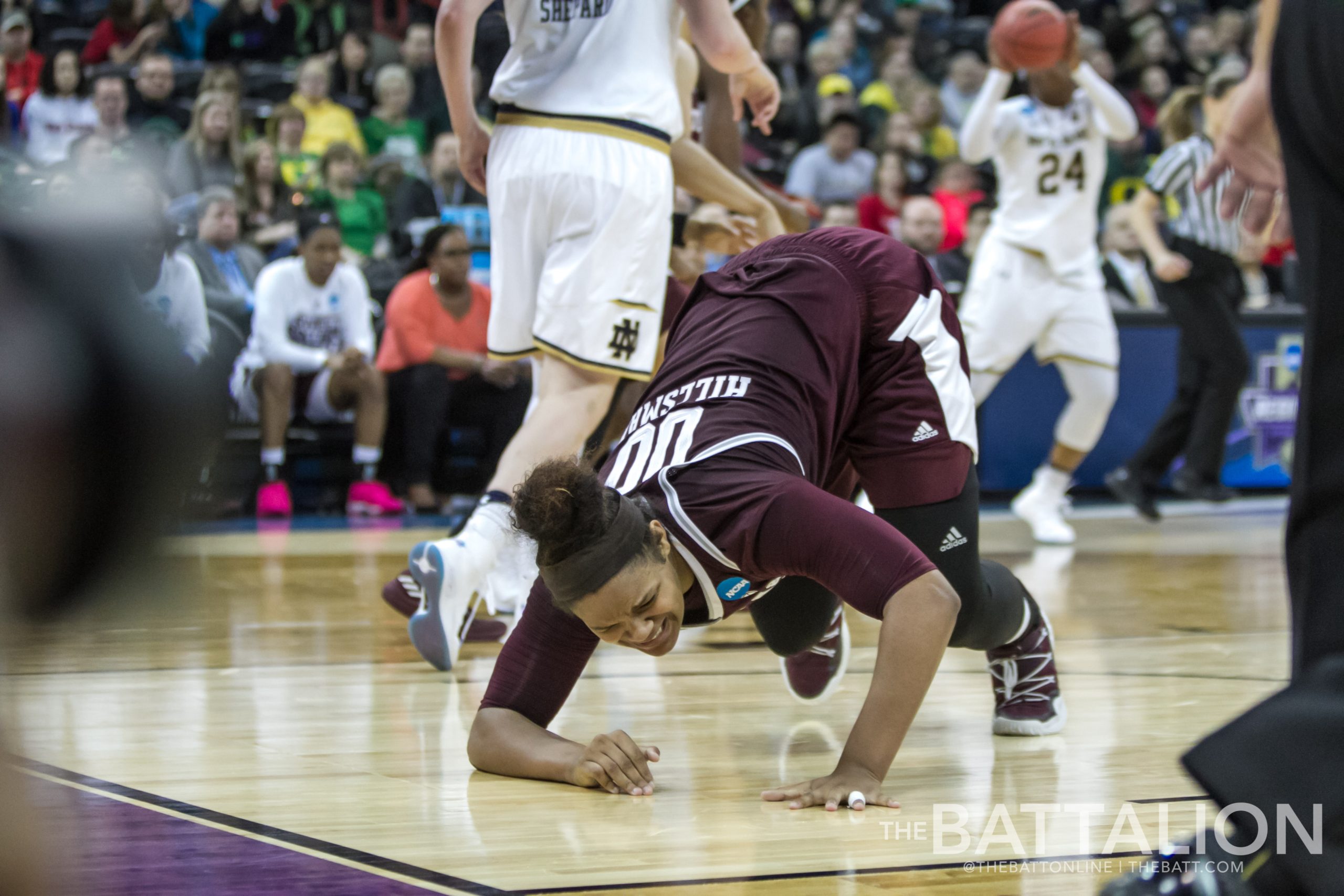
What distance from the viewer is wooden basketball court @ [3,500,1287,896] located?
2061 mm

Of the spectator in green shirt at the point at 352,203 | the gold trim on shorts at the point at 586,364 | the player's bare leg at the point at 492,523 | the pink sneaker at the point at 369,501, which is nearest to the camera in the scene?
the player's bare leg at the point at 492,523

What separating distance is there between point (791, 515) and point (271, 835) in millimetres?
883

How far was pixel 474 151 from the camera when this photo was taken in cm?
408

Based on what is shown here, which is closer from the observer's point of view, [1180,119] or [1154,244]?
[1154,244]

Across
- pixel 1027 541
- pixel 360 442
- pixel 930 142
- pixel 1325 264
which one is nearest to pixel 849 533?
pixel 1325 264

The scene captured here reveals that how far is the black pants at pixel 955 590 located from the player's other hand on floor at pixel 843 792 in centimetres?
54

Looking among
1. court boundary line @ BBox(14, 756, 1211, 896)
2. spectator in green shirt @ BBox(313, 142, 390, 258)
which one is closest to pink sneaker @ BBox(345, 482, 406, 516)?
spectator in green shirt @ BBox(313, 142, 390, 258)

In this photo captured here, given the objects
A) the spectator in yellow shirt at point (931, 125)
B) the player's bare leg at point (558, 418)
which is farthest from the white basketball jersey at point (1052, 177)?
the spectator in yellow shirt at point (931, 125)

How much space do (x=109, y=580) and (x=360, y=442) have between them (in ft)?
23.0

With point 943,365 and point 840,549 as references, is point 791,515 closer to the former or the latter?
point 840,549

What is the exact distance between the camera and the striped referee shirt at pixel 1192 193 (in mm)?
7516

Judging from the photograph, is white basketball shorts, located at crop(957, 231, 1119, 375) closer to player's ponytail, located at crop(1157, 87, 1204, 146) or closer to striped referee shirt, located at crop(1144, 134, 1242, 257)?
striped referee shirt, located at crop(1144, 134, 1242, 257)

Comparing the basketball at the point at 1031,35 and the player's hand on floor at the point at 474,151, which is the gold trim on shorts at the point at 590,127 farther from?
the basketball at the point at 1031,35

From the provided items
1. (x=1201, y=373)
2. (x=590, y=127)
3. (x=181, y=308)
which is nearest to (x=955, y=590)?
(x=590, y=127)
